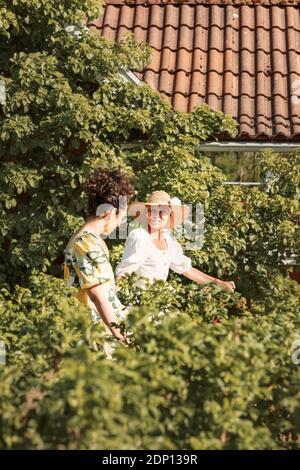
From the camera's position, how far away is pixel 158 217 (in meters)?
6.71

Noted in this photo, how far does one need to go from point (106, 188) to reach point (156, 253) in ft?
3.60

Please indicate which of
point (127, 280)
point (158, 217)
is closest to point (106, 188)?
point (127, 280)

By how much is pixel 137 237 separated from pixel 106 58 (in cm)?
287

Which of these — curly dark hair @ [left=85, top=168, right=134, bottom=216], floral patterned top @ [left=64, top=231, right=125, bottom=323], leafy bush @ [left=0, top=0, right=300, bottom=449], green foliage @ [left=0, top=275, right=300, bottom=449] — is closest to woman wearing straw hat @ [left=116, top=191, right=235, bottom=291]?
leafy bush @ [left=0, top=0, right=300, bottom=449]

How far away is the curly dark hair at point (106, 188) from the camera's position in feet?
17.9

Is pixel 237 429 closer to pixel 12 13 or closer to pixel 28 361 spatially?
pixel 28 361

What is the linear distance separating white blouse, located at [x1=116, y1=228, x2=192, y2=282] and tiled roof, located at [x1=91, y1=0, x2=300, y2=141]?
2.72 m

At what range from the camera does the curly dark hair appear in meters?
5.45

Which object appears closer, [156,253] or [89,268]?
[89,268]

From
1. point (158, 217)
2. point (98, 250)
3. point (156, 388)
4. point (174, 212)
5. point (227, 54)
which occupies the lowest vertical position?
point (156, 388)

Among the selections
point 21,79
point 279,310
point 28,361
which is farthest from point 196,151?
point 28,361

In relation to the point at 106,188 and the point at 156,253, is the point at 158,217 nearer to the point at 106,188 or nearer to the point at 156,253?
the point at 156,253

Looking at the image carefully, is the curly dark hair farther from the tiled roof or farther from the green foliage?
the tiled roof

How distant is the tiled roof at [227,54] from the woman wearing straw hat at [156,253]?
2.36 meters
